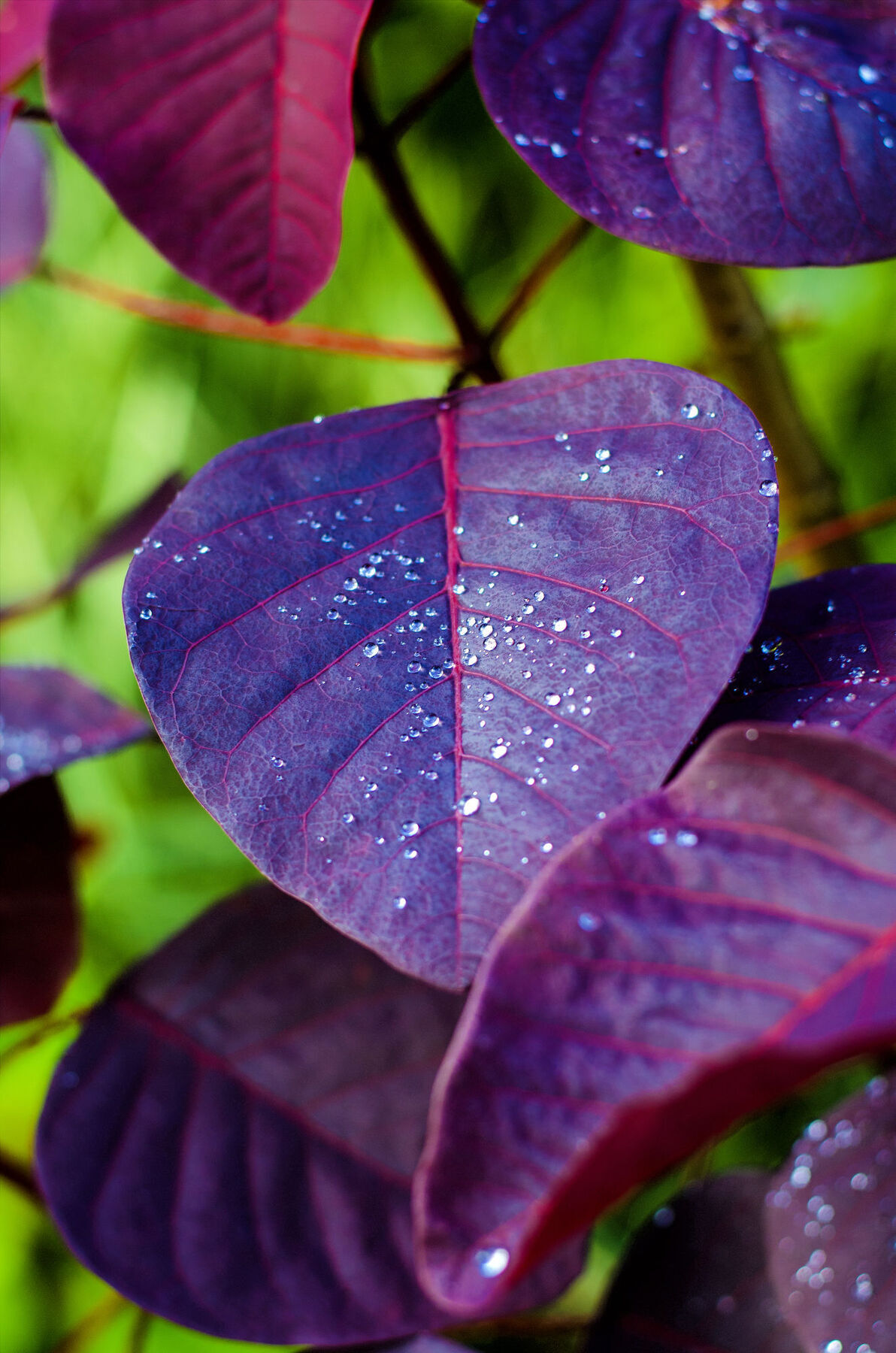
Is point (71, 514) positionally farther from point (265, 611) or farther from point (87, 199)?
point (265, 611)

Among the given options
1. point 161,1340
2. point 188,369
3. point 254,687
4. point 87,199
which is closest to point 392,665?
point 254,687

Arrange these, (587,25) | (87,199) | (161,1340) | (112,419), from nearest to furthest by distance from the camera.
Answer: (587,25)
(161,1340)
(87,199)
(112,419)

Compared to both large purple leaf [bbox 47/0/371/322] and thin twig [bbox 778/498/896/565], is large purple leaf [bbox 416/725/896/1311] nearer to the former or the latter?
large purple leaf [bbox 47/0/371/322]

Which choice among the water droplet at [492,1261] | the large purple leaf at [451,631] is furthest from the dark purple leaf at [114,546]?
the water droplet at [492,1261]

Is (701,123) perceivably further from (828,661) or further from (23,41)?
(23,41)

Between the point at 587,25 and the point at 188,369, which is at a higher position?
the point at 587,25

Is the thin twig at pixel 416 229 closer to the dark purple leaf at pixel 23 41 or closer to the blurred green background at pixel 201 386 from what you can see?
the dark purple leaf at pixel 23 41

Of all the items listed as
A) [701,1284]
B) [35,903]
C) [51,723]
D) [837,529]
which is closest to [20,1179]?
[35,903]
